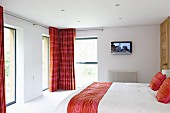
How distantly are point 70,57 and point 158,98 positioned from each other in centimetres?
405

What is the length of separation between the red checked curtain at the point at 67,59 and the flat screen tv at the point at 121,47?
57.8 inches

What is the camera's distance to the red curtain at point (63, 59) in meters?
6.05

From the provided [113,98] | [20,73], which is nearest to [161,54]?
[113,98]

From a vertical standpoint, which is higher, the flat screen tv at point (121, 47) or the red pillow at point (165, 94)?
the flat screen tv at point (121, 47)

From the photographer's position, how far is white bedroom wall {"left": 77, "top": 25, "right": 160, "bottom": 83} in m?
5.58

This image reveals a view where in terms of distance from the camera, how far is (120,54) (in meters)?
5.81

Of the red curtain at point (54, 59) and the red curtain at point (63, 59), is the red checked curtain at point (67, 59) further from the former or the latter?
the red curtain at point (54, 59)

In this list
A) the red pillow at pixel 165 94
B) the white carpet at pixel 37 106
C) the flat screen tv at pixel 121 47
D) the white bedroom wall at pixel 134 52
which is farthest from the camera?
the flat screen tv at pixel 121 47

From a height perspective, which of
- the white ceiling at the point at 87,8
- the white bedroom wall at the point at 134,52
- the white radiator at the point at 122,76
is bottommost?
the white radiator at the point at 122,76

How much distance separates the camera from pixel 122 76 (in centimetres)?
565

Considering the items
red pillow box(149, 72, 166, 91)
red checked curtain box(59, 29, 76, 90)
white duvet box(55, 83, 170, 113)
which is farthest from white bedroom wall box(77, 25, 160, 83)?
white duvet box(55, 83, 170, 113)

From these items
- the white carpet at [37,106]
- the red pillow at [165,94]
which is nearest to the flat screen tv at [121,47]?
the white carpet at [37,106]

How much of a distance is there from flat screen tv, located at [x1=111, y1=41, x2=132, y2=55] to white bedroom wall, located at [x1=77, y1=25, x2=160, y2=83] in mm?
128

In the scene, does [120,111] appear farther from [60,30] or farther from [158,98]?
[60,30]
